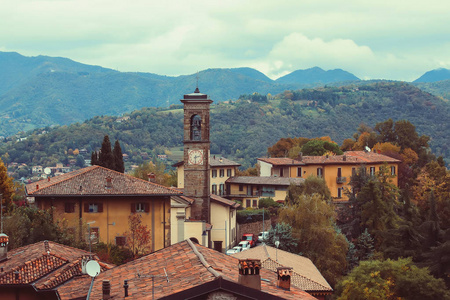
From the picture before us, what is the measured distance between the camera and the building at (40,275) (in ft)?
68.1

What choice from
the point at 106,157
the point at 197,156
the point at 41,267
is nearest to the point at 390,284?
the point at 41,267

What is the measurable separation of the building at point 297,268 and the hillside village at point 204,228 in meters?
0.09

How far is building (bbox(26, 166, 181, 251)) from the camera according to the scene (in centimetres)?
3894

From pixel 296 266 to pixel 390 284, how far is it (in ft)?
16.5

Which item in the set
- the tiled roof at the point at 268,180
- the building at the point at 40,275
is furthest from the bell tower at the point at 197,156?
the building at the point at 40,275

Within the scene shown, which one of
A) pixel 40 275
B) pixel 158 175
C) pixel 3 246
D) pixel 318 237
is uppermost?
pixel 3 246

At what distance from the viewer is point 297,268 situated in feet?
106

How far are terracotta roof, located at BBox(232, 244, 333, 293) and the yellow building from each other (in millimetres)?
37382

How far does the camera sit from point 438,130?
199750mm

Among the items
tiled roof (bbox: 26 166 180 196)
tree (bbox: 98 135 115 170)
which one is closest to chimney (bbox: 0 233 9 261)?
tiled roof (bbox: 26 166 180 196)

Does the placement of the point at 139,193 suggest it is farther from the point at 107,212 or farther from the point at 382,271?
the point at 382,271

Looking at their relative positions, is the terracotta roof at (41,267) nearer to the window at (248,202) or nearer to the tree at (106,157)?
the tree at (106,157)

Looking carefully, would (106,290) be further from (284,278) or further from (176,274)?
(284,278)

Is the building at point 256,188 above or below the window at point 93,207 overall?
below
